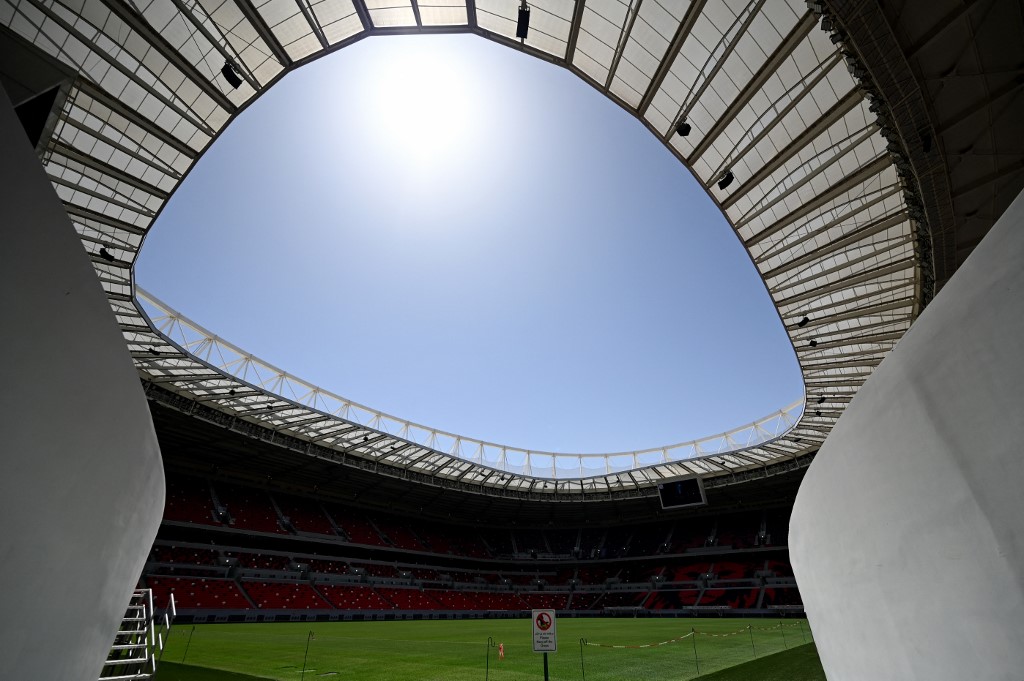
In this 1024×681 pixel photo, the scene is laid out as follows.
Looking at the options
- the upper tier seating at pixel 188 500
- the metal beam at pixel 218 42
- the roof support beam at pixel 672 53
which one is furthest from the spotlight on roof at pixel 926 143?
the upper tier seating at pixel 188 500

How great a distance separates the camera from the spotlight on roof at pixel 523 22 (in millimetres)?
12055

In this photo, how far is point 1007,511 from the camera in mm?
2986

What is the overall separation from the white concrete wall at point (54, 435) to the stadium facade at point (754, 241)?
0.08 feet

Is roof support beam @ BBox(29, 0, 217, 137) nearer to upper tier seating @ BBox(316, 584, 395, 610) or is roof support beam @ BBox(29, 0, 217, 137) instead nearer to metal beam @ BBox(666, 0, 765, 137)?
metal beam @ BBox(666, 0, 765, 137)

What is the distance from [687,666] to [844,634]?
11545 millimetres

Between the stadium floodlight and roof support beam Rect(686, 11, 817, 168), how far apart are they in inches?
40.6

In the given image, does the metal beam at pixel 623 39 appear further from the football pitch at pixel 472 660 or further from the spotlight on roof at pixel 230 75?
the football pitch at pixel 472 660

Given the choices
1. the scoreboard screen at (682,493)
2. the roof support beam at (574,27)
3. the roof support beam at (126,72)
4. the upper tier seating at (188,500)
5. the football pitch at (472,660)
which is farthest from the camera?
the scoreboard screen at (682,493)

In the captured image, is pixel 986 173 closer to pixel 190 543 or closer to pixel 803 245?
pixel 803 245

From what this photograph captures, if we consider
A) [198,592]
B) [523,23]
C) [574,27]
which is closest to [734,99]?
[574,27]

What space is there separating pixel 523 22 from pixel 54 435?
12.9 m

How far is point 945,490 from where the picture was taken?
354 centimetres

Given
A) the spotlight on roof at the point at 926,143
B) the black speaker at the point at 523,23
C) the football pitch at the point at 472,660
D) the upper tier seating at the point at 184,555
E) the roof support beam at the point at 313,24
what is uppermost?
the roof support beam at the point at 313,24

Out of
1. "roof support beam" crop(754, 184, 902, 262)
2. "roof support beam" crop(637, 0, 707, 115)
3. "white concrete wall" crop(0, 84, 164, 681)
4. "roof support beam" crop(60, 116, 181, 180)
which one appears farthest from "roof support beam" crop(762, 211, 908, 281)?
"roof support beam" crop(60, 116, 181, 180)
